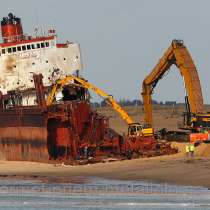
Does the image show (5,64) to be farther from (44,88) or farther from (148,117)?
(148,117)

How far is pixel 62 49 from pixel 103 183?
17927 millimetres

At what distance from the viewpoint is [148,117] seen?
65.6m

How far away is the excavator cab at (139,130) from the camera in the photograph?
57781mm

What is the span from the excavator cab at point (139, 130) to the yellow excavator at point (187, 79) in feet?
9.59

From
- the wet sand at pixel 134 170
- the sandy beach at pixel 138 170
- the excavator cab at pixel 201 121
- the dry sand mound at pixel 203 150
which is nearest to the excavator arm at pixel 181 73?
the excavator cab at pixel 201 121

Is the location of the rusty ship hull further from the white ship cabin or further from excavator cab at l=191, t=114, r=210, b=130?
excavator cab at l=191, t=114, r=210, b=130

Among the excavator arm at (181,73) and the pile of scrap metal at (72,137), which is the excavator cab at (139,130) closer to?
the pile of scrap metal at (72,137)

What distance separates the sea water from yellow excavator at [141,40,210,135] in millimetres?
14172

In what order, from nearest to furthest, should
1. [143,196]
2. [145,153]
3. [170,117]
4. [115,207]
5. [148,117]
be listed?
[115,207]
[143,196]
[145,153]
[148,117]
[170,117]

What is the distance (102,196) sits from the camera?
4069 centimetres

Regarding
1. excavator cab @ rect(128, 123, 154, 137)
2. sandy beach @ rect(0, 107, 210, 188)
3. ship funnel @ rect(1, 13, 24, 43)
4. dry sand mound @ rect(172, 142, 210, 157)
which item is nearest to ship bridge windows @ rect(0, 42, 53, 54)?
ship funnel @ rect(1, 13, 24, 43)

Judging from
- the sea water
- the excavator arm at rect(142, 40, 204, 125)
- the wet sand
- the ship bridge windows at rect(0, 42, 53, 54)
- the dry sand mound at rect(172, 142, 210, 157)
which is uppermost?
the ship bridge windows at rect(0, 42, 53, 54)

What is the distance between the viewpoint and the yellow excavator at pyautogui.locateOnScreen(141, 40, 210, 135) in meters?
60.0

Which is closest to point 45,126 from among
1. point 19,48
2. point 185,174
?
point 19,48
